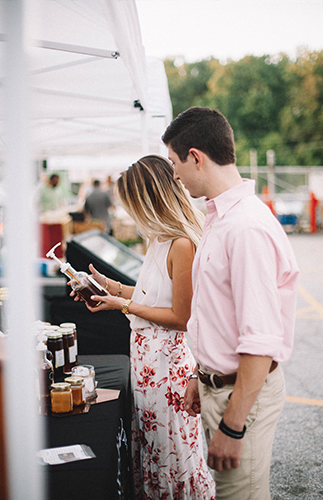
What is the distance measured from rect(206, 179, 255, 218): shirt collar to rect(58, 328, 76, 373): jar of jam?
3.58 ft

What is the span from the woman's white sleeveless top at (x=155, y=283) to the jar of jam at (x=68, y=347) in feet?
1.03

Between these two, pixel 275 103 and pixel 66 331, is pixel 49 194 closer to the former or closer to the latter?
pixel 66 331

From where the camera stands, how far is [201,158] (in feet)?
4.58

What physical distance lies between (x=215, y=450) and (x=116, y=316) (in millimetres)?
2287

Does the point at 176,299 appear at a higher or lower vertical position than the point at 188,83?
lower

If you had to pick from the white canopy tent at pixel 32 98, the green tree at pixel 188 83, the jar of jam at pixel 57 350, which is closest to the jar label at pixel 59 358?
the jar of jam at pixel 57 350

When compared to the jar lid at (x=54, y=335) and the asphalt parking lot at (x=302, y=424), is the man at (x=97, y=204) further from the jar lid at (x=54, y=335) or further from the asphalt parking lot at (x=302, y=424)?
the jar lid at (x=54, y=335)

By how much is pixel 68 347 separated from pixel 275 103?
135ft

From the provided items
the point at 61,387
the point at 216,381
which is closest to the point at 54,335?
the point at 61,387

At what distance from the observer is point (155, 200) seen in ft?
7.00

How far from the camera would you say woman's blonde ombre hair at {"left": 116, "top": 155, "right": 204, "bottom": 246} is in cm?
211

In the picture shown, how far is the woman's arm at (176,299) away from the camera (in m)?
1.99

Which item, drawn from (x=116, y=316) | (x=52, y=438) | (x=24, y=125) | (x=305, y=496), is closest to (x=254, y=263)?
(x=24, y=125)

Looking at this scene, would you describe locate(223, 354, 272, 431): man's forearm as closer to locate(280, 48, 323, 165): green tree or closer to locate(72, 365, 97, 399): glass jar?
locate(72, 365, 97, 399): glass jar
